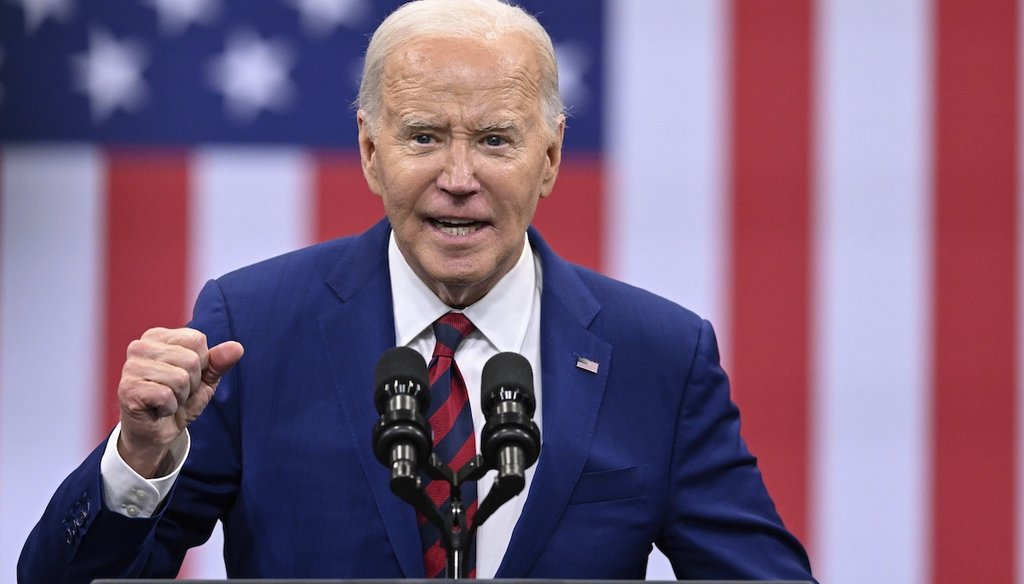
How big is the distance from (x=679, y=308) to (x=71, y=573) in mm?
930

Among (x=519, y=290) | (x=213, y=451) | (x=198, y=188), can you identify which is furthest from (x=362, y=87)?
(x=198, y=188)

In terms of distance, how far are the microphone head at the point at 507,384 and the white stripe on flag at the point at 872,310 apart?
7.31 feet

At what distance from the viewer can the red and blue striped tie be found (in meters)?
1.78

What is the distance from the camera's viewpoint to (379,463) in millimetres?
1791

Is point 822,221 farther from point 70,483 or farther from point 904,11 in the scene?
point 70,483

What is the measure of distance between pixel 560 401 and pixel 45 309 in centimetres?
198

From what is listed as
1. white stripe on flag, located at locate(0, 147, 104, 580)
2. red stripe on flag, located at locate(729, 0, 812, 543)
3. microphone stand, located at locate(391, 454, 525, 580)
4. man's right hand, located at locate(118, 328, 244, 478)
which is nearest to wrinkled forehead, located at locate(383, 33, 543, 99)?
man's right hand, located at locate(118, 328, 244, 478)

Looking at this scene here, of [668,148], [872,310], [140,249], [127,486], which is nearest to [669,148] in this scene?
Result: [668,148]

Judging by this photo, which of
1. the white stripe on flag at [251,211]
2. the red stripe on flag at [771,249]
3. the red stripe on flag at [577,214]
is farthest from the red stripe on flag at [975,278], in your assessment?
the white stripe on flag at [251,211]

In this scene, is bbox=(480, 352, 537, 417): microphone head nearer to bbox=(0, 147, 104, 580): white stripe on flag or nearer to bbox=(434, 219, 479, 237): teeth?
bbox=(434, 219, 479, 237): teeth

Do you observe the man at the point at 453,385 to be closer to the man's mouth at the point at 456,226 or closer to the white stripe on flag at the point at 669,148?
the man's mouth at the point at 456,226

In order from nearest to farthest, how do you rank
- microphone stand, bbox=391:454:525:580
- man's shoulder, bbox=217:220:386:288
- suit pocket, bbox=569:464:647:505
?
microphone stand, bbox=391:454:525:580 → suit pocket, bbox=569:464:647:505 → man's shoulder, bbox=217:220:386:288

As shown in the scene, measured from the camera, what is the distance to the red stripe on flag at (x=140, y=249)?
345cm

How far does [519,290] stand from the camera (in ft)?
6.56
